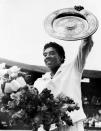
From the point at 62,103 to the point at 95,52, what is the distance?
1751 mm

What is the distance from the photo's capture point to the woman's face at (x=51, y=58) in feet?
4.89

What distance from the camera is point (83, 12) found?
138cm

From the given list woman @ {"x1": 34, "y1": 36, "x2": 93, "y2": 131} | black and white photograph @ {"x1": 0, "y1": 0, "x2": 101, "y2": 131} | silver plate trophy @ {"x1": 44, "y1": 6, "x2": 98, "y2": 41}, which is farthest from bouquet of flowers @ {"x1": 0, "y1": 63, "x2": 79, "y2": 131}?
silver plate trophy @ {"x1": 44, "y1": 6, "x2": 98, "y2": 41}

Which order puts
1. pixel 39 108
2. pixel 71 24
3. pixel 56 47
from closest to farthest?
1. pixel 39 108
2. pixel 71 24
3. pixel 56 47

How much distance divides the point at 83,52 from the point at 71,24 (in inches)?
7.1

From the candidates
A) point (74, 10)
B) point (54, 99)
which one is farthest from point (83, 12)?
point (54, 99)

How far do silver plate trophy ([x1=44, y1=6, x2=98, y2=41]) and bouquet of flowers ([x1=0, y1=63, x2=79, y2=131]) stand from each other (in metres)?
0.41

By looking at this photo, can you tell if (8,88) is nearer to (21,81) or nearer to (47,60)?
(21,81)

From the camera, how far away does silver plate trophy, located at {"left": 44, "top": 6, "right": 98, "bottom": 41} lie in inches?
53.3

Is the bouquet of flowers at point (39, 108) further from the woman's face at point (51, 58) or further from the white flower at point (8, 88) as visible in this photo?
the woman's face at point (51, 58)

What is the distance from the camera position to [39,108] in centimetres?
106

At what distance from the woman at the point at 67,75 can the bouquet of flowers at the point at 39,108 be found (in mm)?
181

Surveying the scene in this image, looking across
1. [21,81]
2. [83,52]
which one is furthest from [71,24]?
[21,81]

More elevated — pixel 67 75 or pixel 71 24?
pixel 71 24
